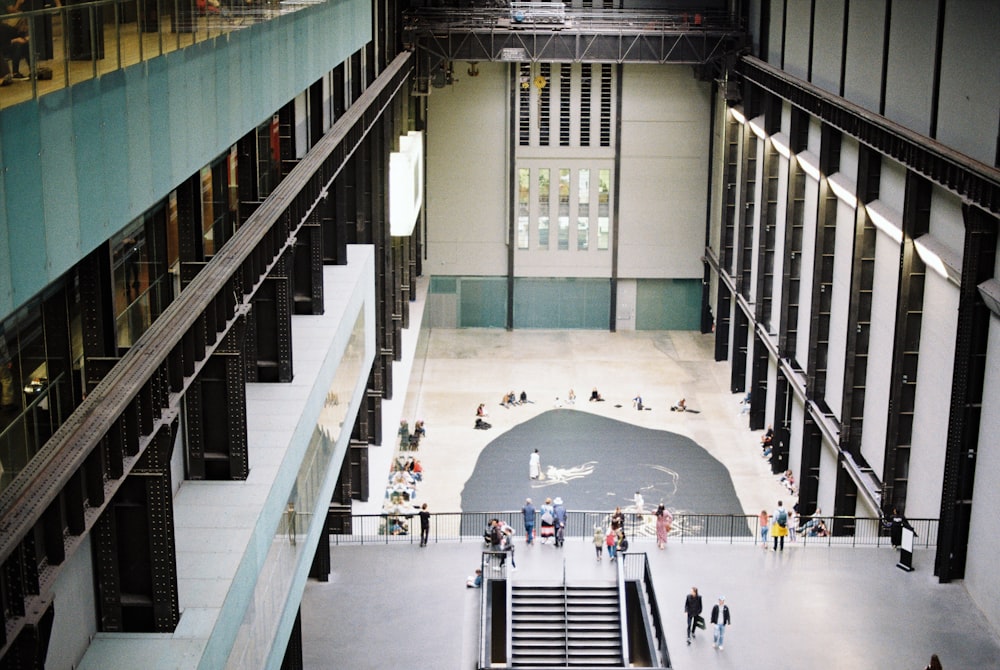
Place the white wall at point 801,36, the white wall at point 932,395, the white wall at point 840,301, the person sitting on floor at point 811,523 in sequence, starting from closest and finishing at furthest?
the white wall at point 932,395 → the person sitting on floor at point 811,523 → the white wall at point 840,301 → the white wall at point 801,36

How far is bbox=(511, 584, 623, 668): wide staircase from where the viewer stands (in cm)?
3553

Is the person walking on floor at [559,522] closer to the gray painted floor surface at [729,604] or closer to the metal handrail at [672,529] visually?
the gray painted floor surface at [729,604]

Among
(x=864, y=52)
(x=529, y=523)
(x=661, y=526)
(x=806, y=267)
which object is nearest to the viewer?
(x=661, y=526)

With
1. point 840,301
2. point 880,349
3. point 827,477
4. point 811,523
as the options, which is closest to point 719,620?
point 880,349

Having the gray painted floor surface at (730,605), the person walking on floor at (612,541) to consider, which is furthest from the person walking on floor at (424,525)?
the person walking on floor at (612,541)

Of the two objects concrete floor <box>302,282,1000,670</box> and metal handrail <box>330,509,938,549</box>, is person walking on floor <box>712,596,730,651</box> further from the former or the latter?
metal handrail <box>330,509,938,549</box>

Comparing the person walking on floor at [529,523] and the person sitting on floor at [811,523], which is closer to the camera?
the person walking on floor at [529,523]

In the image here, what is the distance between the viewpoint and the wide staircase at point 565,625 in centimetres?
3553

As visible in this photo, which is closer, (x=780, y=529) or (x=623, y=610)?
(x=623, y=610)

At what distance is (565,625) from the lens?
36.2 meters

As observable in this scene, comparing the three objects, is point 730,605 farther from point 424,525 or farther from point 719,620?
point 424,525

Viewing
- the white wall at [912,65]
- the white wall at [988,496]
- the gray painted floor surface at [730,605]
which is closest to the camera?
the white wall at [988,496]

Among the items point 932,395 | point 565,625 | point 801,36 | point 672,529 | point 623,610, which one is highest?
point 801,36

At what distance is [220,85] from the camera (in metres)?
21.1
